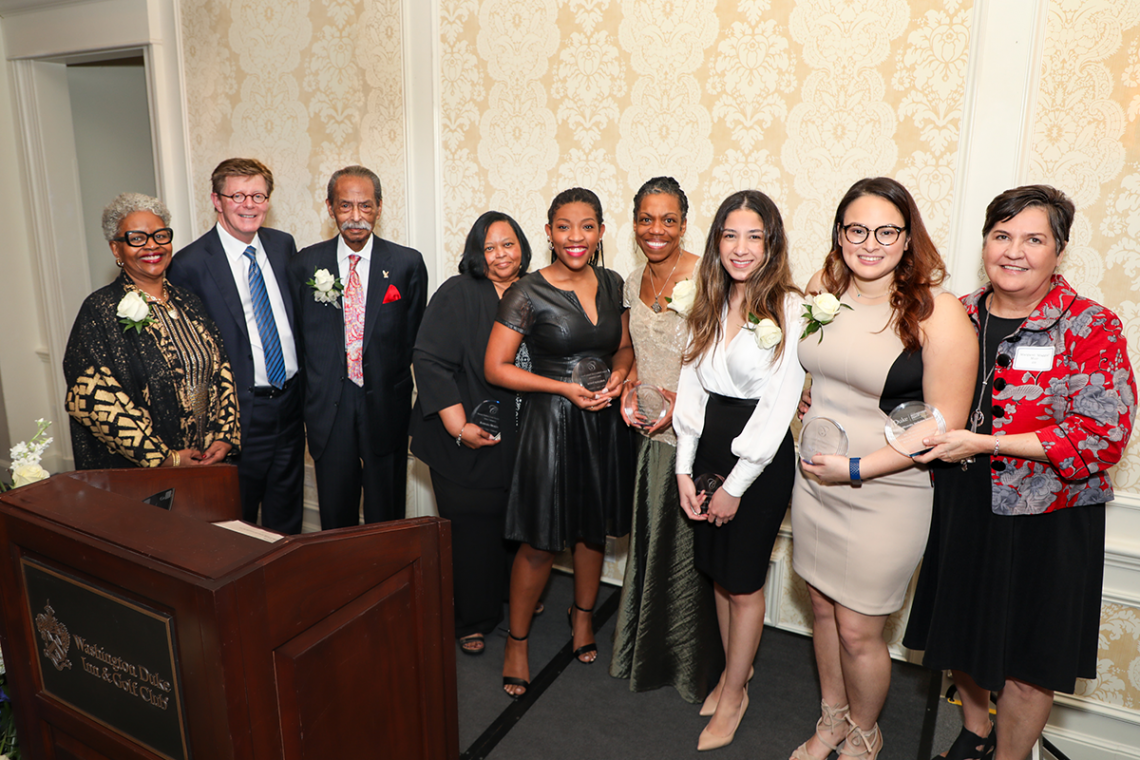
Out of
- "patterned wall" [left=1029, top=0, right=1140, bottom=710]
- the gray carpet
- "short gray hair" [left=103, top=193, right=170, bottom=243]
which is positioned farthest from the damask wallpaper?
"short gray hair" [left=103, top=193, right=170, bottom=243]

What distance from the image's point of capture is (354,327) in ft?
10.6

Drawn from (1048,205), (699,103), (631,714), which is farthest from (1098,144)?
(631,714)

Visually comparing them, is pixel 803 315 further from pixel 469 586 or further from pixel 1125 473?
pixel 469 586

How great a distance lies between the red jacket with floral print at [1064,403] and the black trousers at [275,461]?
2751mm

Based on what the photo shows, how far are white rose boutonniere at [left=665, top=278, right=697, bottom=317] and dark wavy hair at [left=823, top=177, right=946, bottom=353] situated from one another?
52cm

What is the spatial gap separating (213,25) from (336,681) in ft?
13.3

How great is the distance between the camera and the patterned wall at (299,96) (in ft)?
12.3

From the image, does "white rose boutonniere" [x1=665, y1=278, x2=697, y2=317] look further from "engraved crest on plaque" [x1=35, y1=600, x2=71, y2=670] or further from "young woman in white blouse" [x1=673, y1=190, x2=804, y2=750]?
"engraved crest on plaque" [x1=35, y1=600, x2=71, y2=670]

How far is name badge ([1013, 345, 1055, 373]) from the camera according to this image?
2004 millimetres

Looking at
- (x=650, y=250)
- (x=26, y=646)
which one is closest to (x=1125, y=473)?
(x=650, y=250)

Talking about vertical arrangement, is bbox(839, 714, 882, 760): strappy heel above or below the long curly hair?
below

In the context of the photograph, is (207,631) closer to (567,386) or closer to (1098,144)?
(567,386)

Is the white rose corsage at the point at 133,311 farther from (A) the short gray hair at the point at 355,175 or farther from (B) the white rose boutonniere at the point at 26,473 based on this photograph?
(A) the short gray hair at the point at 355,175

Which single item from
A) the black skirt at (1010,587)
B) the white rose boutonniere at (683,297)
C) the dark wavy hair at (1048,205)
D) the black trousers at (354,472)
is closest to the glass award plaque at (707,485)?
the white rose boutonniere at (683,297)
